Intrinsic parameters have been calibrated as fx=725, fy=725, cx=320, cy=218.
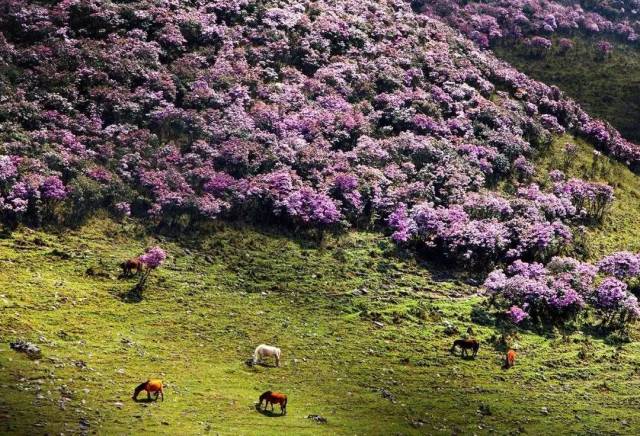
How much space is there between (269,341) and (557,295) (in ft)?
76.7

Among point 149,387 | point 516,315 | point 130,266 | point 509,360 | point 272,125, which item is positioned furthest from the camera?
point 272,125

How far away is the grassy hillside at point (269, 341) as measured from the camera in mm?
34531

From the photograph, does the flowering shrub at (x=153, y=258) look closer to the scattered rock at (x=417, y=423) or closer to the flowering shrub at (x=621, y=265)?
the scattered rock at (x=417, y=423)

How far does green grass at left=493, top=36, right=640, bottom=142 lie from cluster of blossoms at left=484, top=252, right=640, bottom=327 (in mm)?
45498

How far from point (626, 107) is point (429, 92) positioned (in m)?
35.7

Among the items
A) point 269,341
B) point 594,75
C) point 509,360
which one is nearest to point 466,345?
point 509,360

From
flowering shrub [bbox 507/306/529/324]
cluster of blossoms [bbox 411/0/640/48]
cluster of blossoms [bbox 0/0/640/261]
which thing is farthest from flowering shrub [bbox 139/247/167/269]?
cluster of blossoms [bbox 411/0/640/48]

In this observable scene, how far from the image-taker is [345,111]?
73.9 metres

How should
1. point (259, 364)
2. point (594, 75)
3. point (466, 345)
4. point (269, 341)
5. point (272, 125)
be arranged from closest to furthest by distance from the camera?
point (259, 364) → point (269, 341) → point (466, 345) → point (272, 125) → point (594, 75)

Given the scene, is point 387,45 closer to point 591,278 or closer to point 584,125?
point 584,125

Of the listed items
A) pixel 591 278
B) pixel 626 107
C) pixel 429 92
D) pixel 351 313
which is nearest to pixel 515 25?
pixel 626 107

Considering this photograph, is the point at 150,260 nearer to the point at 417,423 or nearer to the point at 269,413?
the point at 269,413

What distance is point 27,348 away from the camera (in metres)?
36.3

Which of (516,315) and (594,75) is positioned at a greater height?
(594,75)
